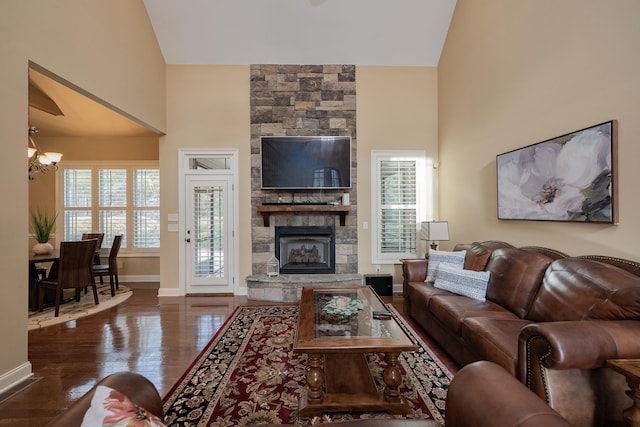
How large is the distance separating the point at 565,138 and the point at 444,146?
7.56 feet

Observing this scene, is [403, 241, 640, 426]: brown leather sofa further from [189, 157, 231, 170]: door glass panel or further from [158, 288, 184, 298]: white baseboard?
[158, 288, 184, 298]: white baseboard

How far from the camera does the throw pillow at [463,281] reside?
9.19 ft

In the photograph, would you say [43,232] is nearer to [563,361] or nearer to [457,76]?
[563,361]

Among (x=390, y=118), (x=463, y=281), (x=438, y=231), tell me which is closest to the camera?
(x=463, y=281)

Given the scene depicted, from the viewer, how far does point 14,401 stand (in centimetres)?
207

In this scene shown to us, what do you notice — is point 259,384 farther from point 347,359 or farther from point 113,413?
point 113,413

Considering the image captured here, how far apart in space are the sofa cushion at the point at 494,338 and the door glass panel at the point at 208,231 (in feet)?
12.6

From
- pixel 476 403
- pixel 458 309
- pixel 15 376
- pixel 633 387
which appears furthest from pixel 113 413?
pixel 15 376

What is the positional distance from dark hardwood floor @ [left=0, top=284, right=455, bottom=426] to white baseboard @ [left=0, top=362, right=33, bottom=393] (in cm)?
10

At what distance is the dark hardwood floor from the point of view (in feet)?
6.88

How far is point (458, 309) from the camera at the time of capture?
2.50 metres

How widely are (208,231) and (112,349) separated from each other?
223 centimetres

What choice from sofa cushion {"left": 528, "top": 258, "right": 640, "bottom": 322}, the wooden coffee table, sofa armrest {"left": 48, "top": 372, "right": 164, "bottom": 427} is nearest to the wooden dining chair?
the wooden coffee table

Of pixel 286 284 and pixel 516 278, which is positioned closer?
pixel 516 278
